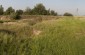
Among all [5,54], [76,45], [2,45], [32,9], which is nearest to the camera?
[5,54]

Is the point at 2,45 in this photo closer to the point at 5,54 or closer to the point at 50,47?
A: the point at 5,54

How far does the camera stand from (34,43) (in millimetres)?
10672

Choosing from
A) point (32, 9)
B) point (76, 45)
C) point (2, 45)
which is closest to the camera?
point (2, 45)

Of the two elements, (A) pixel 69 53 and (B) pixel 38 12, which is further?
(B) pixel 38 12

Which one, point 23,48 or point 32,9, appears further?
point 32,9

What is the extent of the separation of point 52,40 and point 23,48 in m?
2.52

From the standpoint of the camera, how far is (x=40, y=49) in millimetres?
9961

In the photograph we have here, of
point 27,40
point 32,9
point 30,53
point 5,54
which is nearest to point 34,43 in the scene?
point 27,40

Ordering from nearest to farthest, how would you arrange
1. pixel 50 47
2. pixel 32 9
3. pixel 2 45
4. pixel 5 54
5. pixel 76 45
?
pixel 5 54 → pixel 2 45 → pixel 50 47 → pixel 76 45 → pixel 32 9

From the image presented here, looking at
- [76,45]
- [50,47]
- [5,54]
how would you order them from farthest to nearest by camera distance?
[76,45] < [50,47] < [5,54]

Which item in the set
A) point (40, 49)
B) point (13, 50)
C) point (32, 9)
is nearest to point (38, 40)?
point (40, 49)

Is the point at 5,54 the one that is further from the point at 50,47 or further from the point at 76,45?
the point at 76,45

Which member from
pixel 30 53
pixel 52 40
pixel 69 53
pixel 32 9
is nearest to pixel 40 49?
pixel 30 53

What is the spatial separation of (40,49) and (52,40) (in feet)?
6.90
